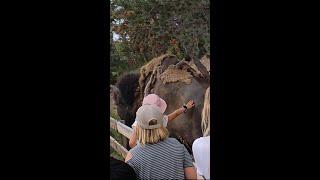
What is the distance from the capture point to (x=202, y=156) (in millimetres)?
2365

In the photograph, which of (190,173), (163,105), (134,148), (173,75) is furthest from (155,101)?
(190,173)

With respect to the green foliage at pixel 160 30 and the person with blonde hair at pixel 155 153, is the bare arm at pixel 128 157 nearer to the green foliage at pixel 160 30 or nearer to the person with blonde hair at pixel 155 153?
the person with blonde hair at pixel 155 153

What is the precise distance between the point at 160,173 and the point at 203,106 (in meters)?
0.42

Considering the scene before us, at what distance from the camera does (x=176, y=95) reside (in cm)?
244

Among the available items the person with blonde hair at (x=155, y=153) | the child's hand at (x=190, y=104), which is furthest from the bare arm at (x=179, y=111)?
the person with blonde hair at (x=155, y=153)

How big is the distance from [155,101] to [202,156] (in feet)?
1.20

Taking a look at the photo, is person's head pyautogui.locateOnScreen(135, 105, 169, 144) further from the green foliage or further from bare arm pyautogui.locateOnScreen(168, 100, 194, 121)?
the green foliage

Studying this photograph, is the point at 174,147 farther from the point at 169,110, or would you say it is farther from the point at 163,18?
the point at 163,18

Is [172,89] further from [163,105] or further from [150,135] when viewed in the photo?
[150,135]

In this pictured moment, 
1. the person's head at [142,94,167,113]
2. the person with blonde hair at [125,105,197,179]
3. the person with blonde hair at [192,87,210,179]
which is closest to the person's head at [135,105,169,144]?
the person with blonde hair at [125,105,197,179]

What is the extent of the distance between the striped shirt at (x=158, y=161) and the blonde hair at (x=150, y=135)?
2cm

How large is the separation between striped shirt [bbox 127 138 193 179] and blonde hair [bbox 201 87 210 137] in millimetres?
188

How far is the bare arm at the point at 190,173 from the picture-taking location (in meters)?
2.31

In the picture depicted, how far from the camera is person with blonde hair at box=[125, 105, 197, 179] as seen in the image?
2.26m
